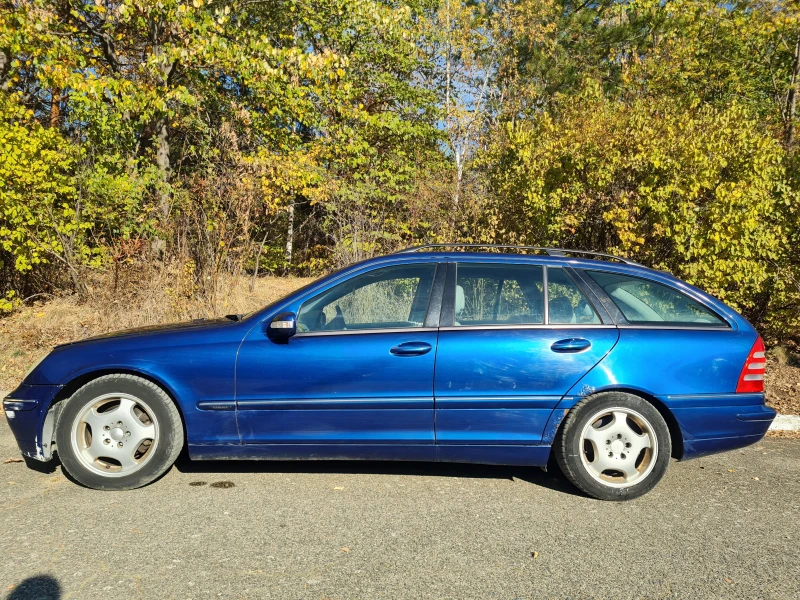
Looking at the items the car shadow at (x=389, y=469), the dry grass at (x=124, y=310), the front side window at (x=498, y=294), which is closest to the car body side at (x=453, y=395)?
the front side window at (x=498, y=294)

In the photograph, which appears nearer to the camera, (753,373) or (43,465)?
(753,373)

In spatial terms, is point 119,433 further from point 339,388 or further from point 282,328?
point 339,388

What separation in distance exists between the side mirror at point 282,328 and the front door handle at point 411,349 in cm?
Result: 64

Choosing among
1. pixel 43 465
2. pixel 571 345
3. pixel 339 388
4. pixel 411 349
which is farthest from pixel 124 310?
pixel 571 345

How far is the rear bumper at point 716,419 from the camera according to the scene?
401cm

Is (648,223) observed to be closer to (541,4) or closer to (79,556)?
(79,556)

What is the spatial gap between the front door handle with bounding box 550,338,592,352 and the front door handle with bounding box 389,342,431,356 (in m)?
0.80

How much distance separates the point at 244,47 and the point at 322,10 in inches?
147

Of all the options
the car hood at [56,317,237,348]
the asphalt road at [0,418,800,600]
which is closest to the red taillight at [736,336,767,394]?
the asphalt road at [0,418,800,600]

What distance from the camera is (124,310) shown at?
29.6 feet

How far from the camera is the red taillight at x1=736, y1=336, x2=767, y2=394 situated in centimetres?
408

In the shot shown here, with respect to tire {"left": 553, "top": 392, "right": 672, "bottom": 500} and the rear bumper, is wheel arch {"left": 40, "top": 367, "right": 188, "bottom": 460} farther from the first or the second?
the rear bumper

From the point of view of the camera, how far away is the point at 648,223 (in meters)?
8.38

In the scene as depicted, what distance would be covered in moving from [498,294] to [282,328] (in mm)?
1433
